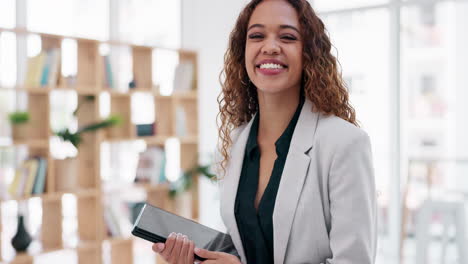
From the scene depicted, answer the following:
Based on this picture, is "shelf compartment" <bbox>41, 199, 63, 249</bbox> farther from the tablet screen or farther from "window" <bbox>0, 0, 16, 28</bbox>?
the tablet screen

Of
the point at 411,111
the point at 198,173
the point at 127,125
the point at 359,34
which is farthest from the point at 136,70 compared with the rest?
the point at 411,111

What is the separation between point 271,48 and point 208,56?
4.16 m

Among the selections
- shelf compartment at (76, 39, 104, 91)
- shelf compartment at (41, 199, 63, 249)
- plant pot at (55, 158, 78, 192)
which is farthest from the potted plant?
shelf compartment at (76, 39, 104, 91)

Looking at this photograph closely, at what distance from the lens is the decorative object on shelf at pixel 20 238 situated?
346 centimetres

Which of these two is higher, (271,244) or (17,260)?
(271,244)

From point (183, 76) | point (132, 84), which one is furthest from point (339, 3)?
point (132, 84)

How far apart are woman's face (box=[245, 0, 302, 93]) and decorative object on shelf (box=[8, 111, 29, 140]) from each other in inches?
96.5

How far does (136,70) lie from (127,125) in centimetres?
49

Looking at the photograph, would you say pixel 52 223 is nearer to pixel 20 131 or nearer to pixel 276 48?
pixel 20 131

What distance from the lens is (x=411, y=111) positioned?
Answer: 5043 mm

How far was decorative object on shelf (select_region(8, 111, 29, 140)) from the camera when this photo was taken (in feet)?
11.2

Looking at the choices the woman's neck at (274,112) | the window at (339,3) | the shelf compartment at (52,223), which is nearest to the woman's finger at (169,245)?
A: the woman's neck at (274,112)

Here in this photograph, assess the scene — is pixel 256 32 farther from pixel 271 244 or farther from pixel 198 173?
pixel 198 173

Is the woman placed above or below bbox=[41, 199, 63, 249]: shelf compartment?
above
